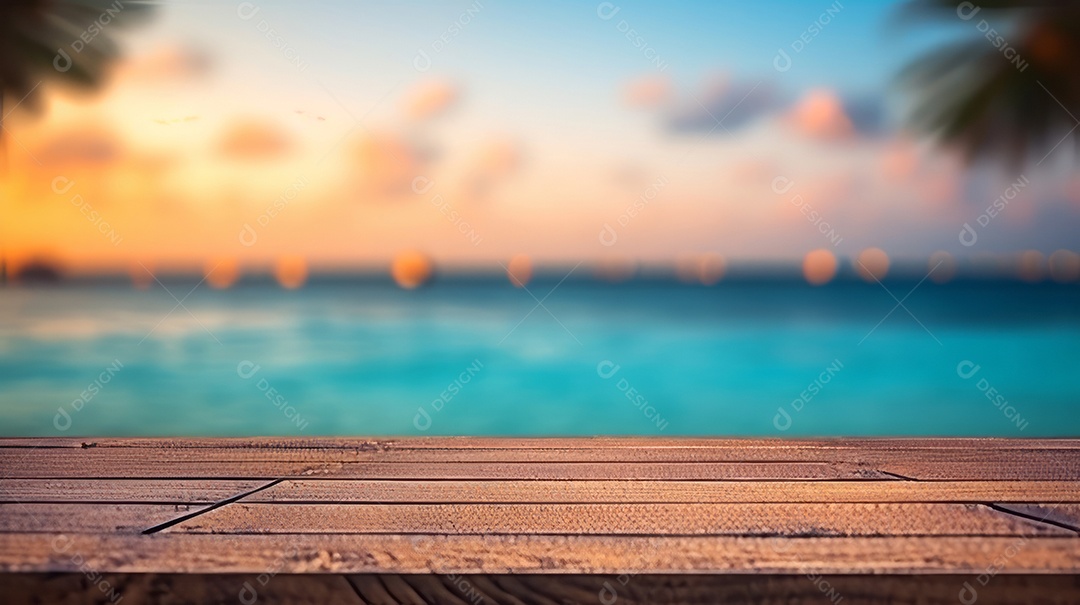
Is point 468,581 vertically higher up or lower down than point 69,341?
lower down

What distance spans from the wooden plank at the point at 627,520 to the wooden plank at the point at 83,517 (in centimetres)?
5

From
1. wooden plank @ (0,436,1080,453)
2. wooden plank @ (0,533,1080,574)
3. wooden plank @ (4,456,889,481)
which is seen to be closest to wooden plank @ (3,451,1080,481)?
wooden plank @ (4,456,889,481)

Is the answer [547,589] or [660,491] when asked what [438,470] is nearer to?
Result: [660,491]

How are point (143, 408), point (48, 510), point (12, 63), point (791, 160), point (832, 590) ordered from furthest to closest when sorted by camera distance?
point (791, 160) → point (143, 408) → point (12, 63) → point (48, 510) → point (832, 590)

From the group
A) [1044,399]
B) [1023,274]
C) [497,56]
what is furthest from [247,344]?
[1023,274]

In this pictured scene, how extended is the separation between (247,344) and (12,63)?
459 centimetres

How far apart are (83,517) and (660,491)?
72cm

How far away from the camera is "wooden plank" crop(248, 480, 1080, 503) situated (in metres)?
1.07

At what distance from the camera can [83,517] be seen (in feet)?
3.19

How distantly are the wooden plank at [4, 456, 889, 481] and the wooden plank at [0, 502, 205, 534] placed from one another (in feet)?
0.65

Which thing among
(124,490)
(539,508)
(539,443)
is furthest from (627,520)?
(124,490)

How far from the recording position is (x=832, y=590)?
32.2 inches

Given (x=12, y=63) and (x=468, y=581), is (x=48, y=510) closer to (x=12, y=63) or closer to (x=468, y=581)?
(x=468, y=581)

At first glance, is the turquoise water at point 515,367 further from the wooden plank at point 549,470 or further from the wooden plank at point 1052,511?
the wooden plank at point 1052,511
